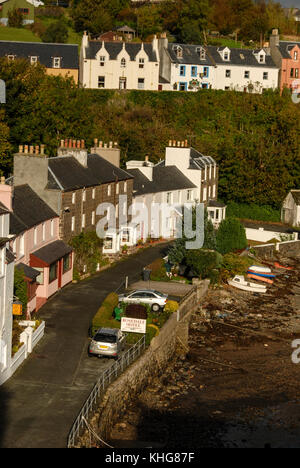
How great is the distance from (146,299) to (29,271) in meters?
7.02

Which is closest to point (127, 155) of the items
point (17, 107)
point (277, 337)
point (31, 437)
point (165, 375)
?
point (17, 107)

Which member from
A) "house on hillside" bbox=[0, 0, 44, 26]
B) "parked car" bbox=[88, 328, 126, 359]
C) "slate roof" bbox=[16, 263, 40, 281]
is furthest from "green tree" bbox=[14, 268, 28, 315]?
"house on hillside" bbox=[0, 0, 44, 26]

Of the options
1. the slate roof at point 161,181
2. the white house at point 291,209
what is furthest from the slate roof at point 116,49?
the white house at point 291,209

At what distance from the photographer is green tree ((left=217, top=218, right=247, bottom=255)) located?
6094 cm

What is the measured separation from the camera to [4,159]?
6100 centimetres

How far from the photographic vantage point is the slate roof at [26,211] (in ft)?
138

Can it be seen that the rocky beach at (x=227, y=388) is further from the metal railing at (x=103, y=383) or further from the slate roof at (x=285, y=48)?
the slate roof at (x=285, y=48)

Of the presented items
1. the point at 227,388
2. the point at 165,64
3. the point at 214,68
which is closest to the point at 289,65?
the point at 214,68

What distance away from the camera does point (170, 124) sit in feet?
296

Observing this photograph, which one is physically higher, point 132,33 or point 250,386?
point 132,33

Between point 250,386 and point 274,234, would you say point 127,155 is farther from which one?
point 250,386

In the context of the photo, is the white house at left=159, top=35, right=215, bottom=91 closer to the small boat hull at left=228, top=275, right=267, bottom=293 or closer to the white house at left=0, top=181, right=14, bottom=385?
the small boat hull at left=228, top=275, right=267, bottom=293

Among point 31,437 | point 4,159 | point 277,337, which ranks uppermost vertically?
point 4,159

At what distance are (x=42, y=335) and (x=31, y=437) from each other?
11.7 metres
